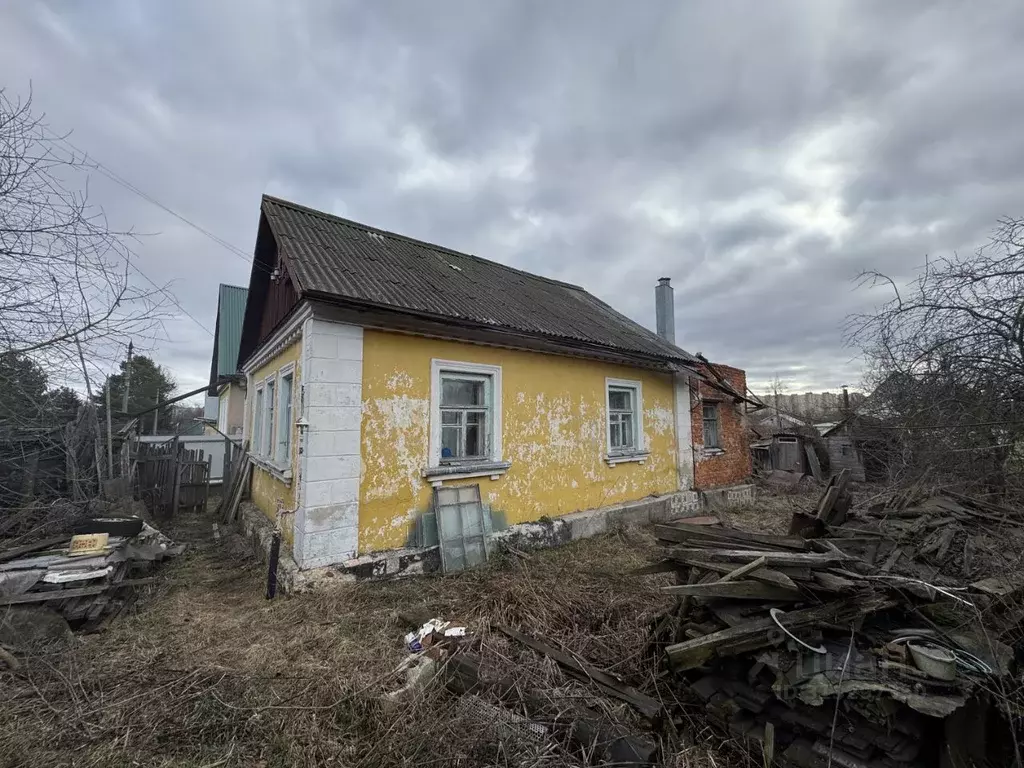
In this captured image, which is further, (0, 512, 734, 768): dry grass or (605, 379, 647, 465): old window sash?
(605, 379, 647, 465): old window sash

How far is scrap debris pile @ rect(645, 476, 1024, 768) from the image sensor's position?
8.43ft

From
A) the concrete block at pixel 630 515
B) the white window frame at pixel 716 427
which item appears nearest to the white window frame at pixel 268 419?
the concrete block at pixel 630 515

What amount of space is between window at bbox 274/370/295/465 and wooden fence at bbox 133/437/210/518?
5030 millimetres

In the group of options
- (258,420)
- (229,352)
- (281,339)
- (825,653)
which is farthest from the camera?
(229,352)

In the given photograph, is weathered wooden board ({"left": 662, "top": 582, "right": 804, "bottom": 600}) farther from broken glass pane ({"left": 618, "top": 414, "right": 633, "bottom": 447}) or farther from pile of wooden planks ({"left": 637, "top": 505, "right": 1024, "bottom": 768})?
broken glass pane ({"left": 618, "top": 414, "right": 633, "bottom": 447})

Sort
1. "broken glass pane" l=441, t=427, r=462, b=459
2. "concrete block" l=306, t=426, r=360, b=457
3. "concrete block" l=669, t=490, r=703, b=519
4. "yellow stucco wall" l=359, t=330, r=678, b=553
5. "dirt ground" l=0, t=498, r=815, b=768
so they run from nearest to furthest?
"dirt ground" l=0, t=498, r=815, b=768 → "concrete block" l=306, t=426, r=360, b=457 → "yellow stucco wall" l=359, t=330, r=678, b=553 → "broken glass pane" l=441, t=427, r=462, b=459 → "concrete block" l=669, t=490, r=703, b=519

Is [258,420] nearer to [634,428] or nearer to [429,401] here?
[429,401]

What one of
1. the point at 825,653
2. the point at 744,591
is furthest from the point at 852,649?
the point at 744,591

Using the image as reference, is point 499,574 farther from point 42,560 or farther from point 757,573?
point 42,560

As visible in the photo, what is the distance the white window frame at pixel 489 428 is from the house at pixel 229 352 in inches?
502

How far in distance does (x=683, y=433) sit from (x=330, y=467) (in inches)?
311

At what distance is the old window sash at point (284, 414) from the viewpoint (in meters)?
6.75

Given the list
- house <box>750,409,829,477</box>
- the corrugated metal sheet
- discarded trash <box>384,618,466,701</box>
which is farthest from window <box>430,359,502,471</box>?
the corrugated metal sheet

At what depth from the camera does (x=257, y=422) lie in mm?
9492
